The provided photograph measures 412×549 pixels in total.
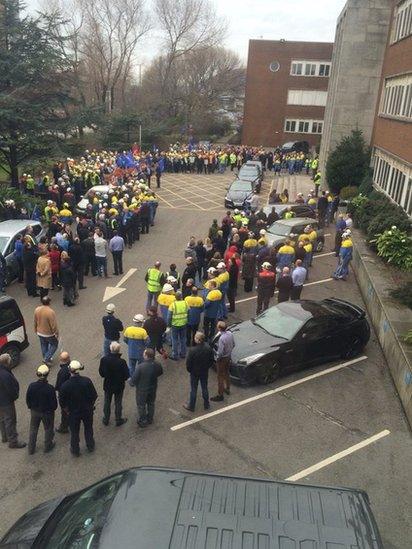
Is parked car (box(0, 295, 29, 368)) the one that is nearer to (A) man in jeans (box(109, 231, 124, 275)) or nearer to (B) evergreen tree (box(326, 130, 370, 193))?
(A) man in jeans (box(109, 231, 124, 275))

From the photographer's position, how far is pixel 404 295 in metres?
12.1

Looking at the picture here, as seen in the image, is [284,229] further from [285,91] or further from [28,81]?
[285,91]

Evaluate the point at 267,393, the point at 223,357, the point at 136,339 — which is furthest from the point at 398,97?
the point at 136,339

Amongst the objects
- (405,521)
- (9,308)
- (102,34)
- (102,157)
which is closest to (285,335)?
(405,521)

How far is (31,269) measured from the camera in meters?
13.7

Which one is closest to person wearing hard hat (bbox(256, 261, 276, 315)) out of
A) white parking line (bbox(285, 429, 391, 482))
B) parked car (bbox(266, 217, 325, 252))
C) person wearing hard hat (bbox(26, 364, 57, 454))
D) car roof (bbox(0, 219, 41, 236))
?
parked car (bbox(266, 217, 325, 252))

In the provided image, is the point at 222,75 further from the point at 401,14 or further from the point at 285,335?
the point at 285,335

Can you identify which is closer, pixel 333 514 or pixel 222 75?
pixel 333 514

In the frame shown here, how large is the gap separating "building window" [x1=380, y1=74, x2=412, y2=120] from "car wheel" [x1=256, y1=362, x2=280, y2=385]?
44.4 ft

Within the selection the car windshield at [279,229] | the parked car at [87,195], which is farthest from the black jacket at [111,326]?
the parked car at [87,195]

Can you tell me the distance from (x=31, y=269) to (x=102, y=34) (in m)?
49.0

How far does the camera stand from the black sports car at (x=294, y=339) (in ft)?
31.6

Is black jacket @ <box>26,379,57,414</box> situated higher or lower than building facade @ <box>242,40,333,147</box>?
lower

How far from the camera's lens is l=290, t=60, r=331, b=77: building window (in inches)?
1919
